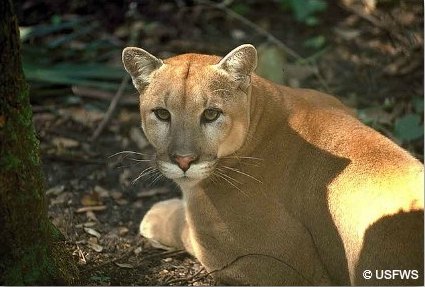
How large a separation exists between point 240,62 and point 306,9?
4023 mm

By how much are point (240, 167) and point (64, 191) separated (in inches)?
78.6

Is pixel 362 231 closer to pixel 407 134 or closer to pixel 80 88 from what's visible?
pixel 407 134

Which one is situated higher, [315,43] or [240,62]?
[240,62]

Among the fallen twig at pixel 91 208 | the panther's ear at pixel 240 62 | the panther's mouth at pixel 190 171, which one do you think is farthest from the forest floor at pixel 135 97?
the panther's ear at pixel 240 62

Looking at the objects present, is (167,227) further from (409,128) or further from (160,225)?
(409,128)

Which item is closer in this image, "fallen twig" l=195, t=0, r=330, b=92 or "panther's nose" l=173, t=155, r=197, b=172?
"panther's nose" l=173, t=155, r=197, b=172

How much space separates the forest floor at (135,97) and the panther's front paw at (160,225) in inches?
3.3

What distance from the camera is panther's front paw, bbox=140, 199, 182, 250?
605cm

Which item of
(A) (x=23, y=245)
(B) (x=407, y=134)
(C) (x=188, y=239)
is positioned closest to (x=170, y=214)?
(C) (x=188, y=239)

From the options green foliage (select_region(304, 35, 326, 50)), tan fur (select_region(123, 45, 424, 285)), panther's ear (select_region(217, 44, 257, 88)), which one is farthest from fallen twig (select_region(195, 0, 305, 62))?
panther's ear (select_region(217, 44, 257, 88))

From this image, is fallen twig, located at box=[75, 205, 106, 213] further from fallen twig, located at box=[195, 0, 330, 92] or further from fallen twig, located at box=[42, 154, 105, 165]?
fallen twig, located at box=[195, 0, 330, 92]

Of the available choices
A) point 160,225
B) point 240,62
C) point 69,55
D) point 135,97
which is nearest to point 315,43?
point 135,97

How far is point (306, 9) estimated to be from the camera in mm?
9109

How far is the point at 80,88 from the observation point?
325 inches
